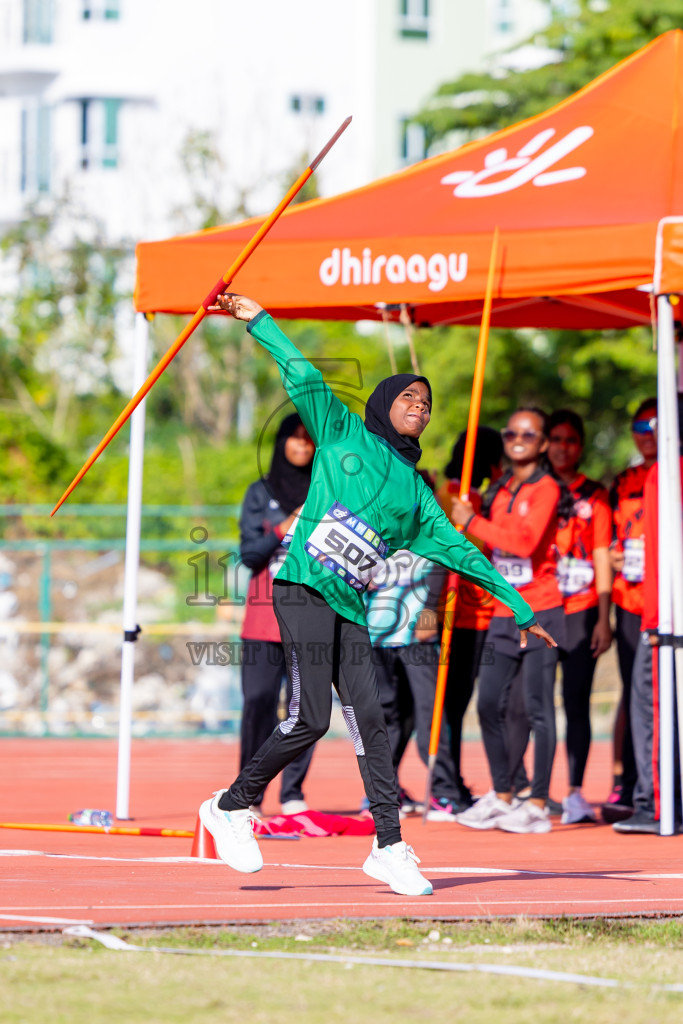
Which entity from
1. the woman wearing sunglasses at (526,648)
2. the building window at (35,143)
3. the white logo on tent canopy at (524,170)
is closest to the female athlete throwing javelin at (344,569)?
the woman wearing sunglasses at (526,648)

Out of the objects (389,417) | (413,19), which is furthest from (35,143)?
(389,417)

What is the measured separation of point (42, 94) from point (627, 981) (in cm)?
3696

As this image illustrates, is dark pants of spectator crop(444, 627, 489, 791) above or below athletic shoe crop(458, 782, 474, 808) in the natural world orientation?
above

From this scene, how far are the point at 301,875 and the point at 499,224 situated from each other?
3.49 meters

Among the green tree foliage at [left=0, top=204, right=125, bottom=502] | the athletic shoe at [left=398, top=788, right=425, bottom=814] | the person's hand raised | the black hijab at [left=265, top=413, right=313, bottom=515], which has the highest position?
the green tree foliage at [left=0, top=204, right=125, bottom=502]

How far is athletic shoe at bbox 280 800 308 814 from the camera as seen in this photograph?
25.2 feet

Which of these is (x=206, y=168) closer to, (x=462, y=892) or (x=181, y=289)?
(x=181, y=289)

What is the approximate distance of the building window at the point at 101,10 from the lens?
36250 mm

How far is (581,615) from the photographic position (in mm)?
7945

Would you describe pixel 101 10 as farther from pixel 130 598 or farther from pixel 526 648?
pixel 526 648

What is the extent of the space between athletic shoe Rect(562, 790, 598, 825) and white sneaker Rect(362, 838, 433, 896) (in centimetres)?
282

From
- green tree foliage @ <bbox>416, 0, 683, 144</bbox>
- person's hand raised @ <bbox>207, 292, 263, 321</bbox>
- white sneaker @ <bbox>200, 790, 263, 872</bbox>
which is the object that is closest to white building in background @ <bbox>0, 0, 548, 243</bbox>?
green tree foliage @ <bbox>416, 0, 683, 144</bbox>

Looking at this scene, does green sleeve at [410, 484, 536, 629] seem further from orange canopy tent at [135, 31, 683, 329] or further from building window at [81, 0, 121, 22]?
building window at [81, 0, 121, 22]

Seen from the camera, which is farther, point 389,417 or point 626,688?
point 626,688
